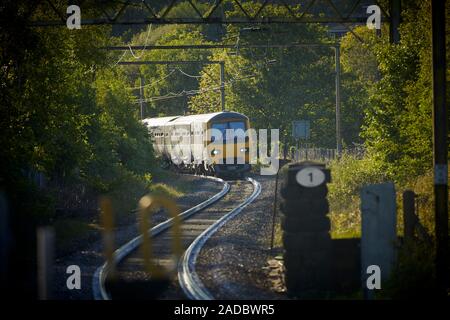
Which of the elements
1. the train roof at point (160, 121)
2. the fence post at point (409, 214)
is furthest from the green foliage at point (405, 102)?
the train roof at point (160, 121)

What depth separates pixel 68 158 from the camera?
2348 cm

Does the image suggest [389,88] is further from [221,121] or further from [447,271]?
→ [221,121]

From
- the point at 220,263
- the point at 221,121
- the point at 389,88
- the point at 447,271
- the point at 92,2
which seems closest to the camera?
the point at 447,271

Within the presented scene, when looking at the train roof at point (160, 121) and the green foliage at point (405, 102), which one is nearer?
the green foliage at point (405, 102)

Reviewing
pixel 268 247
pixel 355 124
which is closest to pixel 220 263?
pixel 268 247

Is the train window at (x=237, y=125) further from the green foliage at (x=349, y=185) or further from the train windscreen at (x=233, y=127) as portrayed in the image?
the green foliage at (x=349, y=185)

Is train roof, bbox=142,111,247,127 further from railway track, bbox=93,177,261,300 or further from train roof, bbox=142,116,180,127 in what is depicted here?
railway track, bbox=93,177,261,300

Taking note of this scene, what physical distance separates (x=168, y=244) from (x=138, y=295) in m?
5.62

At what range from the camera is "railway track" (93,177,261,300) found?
448 inches

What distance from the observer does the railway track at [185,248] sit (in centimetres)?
1139

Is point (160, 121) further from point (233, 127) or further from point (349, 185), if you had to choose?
point (349, 185)

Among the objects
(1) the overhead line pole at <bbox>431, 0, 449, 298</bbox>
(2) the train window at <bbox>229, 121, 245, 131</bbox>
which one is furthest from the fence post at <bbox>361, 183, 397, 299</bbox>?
(2) the train window at <bbox>229, 121, 245, 131</bbox>

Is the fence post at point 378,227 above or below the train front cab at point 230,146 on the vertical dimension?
below

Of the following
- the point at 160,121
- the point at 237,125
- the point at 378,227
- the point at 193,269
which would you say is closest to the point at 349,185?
the point at 193,269
